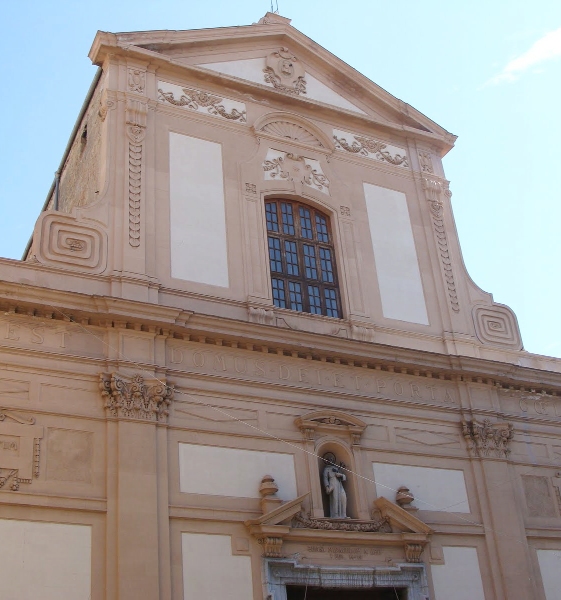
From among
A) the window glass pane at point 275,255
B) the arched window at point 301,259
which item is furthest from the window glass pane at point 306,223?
the window glass pane at point 275,255

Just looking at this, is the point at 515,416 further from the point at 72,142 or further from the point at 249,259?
the point at 72,142

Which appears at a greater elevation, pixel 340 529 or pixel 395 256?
pixel 395 256

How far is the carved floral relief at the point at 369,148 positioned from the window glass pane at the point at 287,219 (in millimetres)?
2320

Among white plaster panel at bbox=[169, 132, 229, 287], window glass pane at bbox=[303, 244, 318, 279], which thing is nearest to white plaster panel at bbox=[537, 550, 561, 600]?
window glass pane at bbox=[303, 244, 318, 279]

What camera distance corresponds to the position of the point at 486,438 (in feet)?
59.7

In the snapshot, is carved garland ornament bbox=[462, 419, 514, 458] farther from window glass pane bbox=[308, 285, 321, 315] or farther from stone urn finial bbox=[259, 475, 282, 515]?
stone urn finial bbox=[259, 475, 282, 515]

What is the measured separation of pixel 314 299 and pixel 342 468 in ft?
12.3

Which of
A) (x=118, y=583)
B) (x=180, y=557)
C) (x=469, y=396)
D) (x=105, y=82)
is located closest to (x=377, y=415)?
(x=469, y=396)

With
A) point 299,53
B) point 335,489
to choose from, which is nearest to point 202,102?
point 299,53

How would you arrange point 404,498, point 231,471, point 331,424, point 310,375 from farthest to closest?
point 310,375
point 331,424
point 404,498
point 231,471

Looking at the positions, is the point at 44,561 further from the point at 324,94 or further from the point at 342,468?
the point at 324,94

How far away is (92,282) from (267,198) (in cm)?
487

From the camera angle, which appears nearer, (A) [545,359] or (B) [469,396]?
(B) [469,396]

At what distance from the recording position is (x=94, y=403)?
14.8 metres
